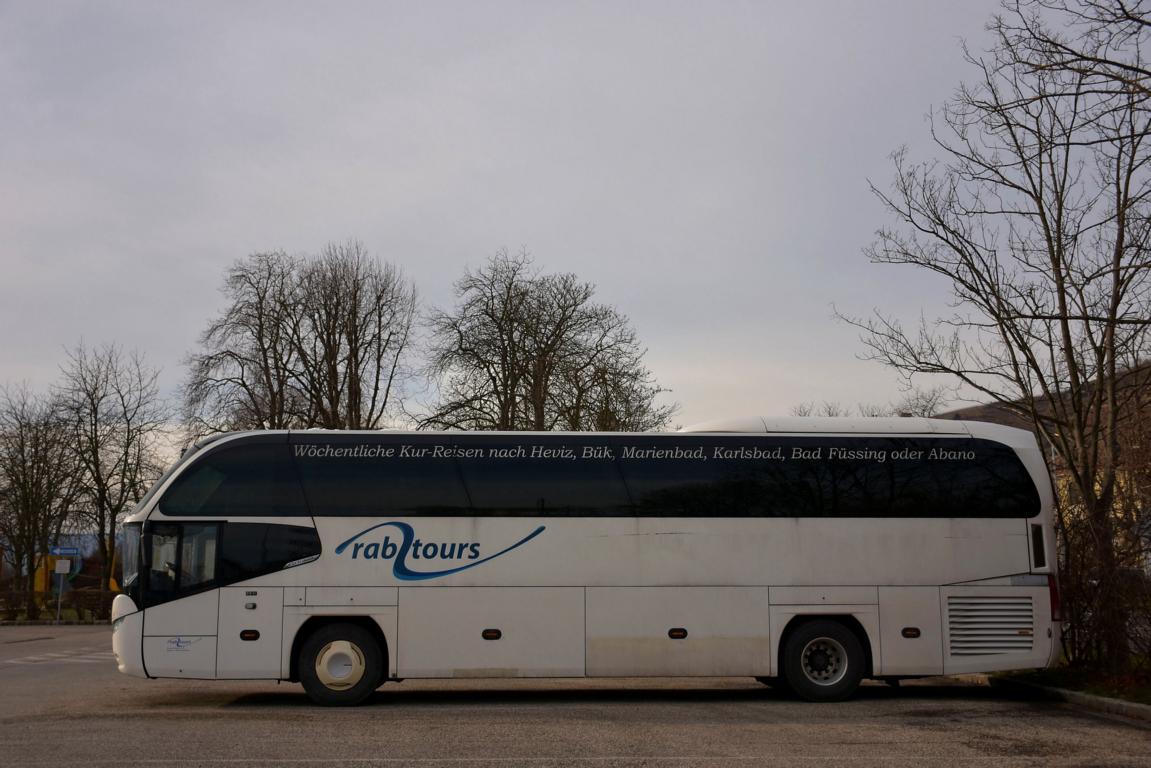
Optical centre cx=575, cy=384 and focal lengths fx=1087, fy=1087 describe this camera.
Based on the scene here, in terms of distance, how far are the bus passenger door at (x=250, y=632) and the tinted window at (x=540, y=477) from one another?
2847mm

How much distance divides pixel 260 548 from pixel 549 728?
4.51 meters

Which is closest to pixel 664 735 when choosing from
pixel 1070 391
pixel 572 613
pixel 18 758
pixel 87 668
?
pixel 572 613

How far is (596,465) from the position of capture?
1419 centimetres

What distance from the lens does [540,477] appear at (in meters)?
14.1

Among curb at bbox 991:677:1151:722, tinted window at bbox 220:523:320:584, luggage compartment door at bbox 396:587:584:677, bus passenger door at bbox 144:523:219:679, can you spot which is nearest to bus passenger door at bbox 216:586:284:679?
bus passenger door at bbox 144:523:219:679

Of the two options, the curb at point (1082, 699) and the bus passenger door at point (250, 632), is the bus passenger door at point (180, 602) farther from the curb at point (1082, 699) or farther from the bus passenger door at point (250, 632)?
the curb at point (1082, 699)

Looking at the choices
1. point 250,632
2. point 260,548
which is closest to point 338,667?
point 250,632

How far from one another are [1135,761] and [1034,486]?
215 inches

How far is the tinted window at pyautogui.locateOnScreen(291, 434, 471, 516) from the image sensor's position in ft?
45.4

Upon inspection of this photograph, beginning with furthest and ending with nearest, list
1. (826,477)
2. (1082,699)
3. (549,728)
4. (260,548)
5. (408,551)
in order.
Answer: (826,477) < (408,551) < (260,548) < (1082,699) < (549,728)

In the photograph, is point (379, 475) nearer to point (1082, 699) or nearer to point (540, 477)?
point (540, 477)

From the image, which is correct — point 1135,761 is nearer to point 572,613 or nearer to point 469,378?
point 572,613

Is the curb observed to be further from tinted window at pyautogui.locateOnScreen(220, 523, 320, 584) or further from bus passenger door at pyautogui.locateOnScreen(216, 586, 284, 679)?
bus passenger door at pyautogui.locateOnScreen(216, 586, 284, 679)

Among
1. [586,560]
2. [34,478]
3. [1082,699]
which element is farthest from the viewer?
[34,478]
